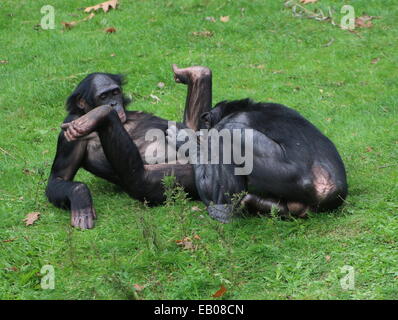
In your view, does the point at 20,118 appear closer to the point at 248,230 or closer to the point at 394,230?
the point at 248,230

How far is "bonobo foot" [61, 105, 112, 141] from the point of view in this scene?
5227mm

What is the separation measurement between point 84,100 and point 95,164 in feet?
2.00

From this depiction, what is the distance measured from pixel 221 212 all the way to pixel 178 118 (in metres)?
2.65

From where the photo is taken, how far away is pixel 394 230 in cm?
469

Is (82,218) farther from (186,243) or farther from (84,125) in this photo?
(186,243)

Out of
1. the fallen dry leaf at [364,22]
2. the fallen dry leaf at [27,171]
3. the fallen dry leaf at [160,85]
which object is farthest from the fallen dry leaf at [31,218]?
the fallen dry leaf at [364,22]

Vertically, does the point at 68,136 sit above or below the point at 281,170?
above

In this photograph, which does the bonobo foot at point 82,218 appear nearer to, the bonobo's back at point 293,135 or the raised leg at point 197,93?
→ the bonobo's back at point 293,135

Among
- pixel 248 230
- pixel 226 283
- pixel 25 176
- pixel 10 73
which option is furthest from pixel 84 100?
pixel 10 73

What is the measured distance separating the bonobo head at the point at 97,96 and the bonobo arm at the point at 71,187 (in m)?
0.16

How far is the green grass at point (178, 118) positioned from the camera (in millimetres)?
4383

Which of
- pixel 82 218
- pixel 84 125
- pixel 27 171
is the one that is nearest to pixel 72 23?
pixel 27 171

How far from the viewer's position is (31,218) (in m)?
5.45

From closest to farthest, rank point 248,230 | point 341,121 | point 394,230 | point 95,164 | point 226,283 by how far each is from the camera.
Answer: point 226,283, point 394,230, point 248,230, point 95,164, point 341,121
